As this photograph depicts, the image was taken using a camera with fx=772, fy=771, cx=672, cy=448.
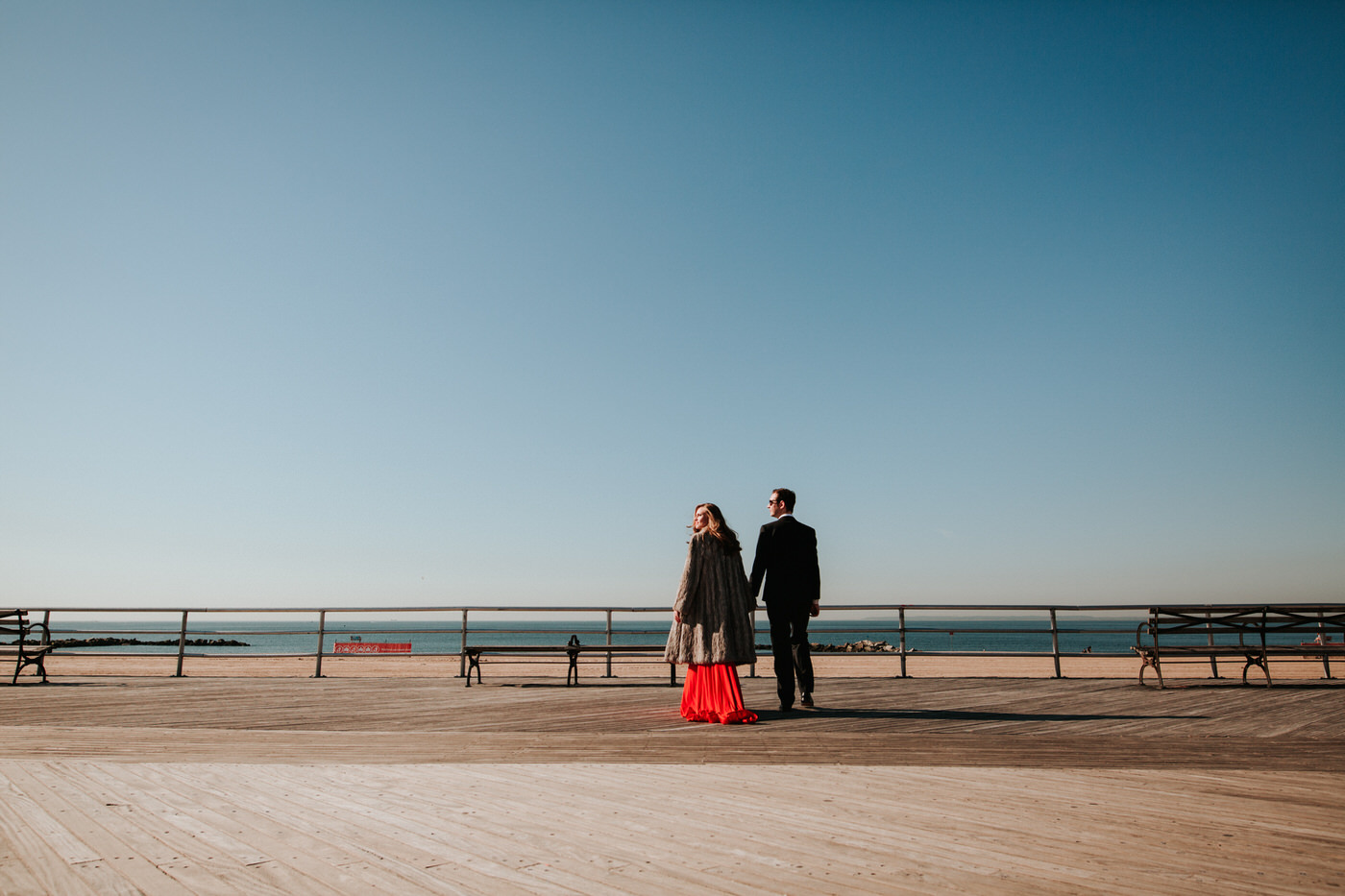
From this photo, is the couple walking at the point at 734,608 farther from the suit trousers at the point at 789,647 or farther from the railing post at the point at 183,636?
the railing post at the point at 183,636

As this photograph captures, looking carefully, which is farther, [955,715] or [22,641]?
[22,641]

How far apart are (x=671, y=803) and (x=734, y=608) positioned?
276cm

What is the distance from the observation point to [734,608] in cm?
570

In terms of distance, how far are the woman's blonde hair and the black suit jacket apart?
0.35 meters

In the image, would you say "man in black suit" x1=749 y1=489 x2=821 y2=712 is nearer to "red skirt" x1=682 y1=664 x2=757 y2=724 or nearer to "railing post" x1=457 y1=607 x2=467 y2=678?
"red skirt" x1=682 y1=664 x2=757 y2=724

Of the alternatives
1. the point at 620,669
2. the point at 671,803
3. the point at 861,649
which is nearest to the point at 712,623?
the point at 671,803

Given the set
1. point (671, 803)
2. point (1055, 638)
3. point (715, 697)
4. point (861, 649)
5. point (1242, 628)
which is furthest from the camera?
point (861, 649)

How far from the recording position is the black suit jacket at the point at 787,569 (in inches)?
239

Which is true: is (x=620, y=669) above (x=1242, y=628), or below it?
below

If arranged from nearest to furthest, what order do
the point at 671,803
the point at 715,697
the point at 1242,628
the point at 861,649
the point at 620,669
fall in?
the point at 671,803, the point at 715,697, the point at 1242,628, the point at 620,669, the point at 861,649

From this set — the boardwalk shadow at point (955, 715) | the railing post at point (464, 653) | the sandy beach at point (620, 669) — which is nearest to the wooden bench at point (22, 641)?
the sandy beach at point (620, 669)

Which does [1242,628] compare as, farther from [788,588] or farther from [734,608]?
[734,608]

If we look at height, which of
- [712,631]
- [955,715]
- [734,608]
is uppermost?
[734,608]

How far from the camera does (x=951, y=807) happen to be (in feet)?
9.49
